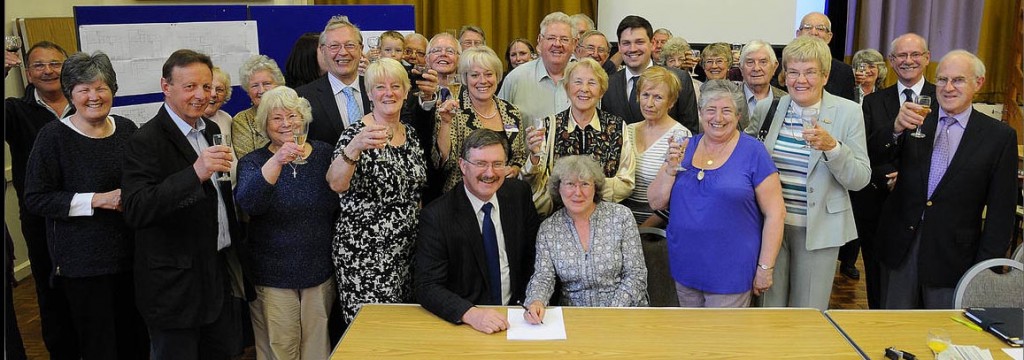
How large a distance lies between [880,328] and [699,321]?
57 cm

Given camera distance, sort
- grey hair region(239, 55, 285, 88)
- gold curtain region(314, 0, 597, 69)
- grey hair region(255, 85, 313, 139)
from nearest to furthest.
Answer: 1. grey hair region(255, 85, 313, 139)
2. grey hair region(239, 55, 285, 88)
3. gold curtain region(314, 0, 597, 69)

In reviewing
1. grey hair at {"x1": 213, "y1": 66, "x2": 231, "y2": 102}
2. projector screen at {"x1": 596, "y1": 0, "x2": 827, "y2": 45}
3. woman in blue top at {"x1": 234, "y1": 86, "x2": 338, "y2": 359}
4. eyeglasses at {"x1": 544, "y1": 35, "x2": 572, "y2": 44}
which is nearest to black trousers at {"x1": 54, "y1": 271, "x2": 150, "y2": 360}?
woman in blue top at {"x1": 234, "y1": 86, "x2": 338, "y2": 359}

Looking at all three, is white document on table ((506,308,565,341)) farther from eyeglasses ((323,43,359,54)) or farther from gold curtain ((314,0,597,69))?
gold curtain ((314,0,597,69))

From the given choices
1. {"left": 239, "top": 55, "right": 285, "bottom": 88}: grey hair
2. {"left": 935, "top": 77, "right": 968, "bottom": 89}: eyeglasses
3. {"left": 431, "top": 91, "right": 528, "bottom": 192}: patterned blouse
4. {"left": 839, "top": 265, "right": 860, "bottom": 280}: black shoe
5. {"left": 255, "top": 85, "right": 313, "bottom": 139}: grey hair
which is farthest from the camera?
{"left": 839, "top": 265, "right": 860, "bottom": 280}: black shoe

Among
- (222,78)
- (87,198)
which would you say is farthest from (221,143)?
(222,78)

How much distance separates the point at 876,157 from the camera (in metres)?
3.59

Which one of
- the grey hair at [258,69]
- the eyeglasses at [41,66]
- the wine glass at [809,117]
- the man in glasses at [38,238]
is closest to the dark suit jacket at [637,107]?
the wine glass at [809,117]

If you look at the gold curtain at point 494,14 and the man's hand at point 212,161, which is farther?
the gold curtain at point 494,14

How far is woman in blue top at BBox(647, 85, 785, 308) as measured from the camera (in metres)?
3.04

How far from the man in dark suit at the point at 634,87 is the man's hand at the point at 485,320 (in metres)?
1.84

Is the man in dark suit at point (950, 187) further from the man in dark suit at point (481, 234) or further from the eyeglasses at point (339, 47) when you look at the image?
the eyeglasses at point (339, 47)

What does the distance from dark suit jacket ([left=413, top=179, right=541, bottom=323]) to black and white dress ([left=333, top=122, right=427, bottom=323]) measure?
7.4 inches

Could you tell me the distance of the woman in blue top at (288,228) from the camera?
3.06m

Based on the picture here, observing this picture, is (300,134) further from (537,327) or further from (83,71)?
(537,327)
